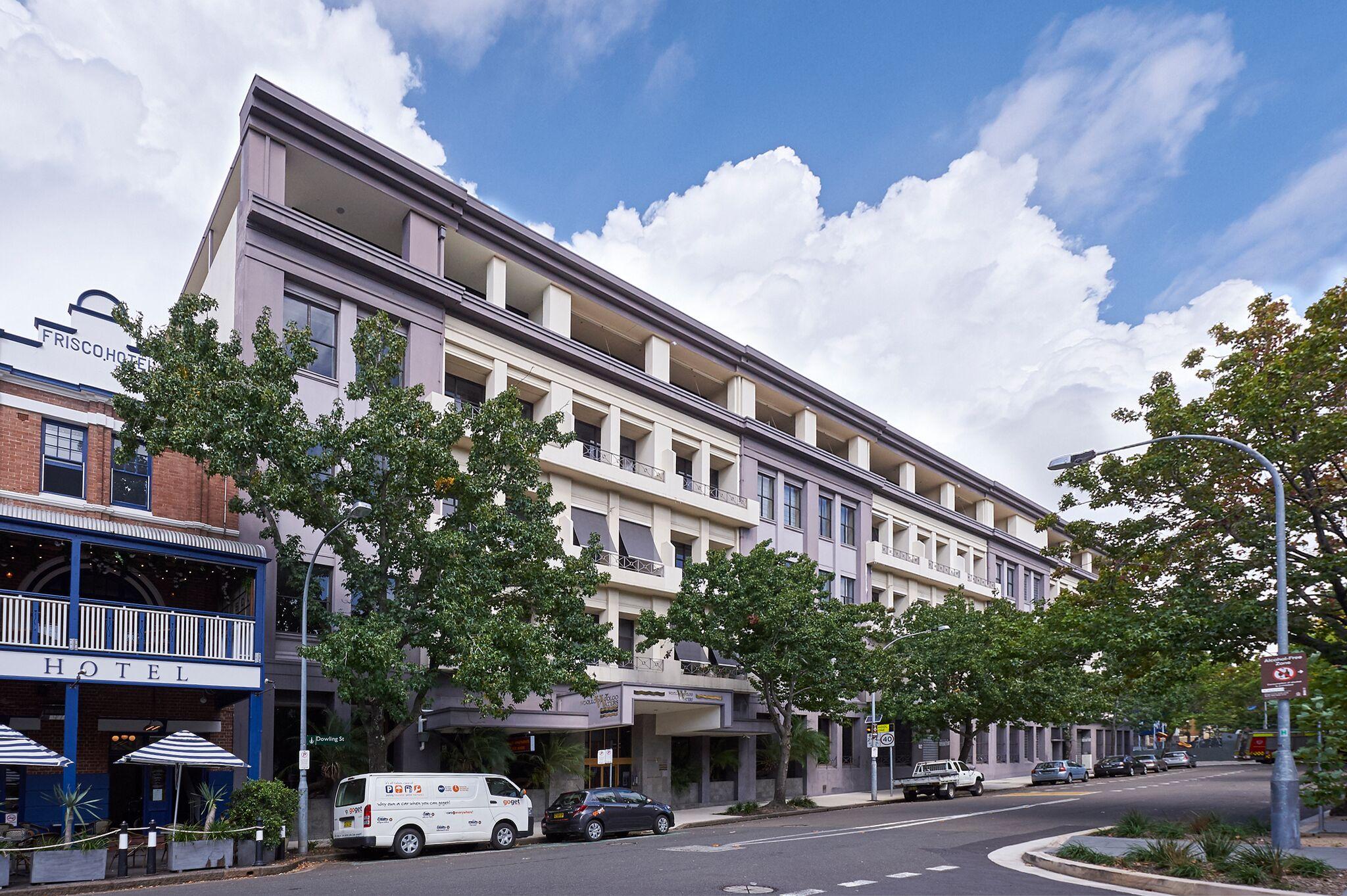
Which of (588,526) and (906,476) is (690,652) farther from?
(906,476)

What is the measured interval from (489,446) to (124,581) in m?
8.83

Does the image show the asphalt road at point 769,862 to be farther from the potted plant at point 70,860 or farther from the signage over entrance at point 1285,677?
the signage over entrance at point 1285,677

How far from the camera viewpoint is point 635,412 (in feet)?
136

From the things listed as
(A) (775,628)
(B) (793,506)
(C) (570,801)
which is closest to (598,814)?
(C) (570,801)

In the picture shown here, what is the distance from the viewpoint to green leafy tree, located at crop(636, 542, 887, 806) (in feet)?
122

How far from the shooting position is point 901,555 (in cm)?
5772

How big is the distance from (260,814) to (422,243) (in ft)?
58.8

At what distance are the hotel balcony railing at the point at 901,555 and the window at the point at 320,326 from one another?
32106mm

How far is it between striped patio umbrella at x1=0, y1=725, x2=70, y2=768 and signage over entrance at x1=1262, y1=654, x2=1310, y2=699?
70.2ft

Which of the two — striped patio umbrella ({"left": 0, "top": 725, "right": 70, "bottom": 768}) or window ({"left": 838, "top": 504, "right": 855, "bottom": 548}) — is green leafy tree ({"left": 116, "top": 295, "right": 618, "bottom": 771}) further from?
window ({"left": 838, "top": 504, "right": 855, "bottom": 548})

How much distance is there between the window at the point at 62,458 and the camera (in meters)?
24.7

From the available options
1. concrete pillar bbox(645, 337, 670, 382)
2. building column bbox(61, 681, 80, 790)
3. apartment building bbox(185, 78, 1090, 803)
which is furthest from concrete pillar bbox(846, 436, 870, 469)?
building column bbox(61, 681, 80, 790)

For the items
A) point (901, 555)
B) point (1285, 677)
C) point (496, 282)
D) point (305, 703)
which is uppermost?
point (496, 282)

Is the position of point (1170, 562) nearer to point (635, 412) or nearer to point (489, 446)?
point (489, 446)
